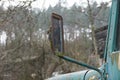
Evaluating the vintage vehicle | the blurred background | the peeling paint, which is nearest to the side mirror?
the vintage vehicle

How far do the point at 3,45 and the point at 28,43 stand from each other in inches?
36.6

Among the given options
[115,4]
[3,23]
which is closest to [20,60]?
[3,23]

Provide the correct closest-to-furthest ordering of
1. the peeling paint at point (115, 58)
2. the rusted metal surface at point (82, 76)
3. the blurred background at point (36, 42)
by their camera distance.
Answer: the peeling paint at point (115, 58) < the rusted metal surface at point (82, 76) < the blurred background at point (36, 42)

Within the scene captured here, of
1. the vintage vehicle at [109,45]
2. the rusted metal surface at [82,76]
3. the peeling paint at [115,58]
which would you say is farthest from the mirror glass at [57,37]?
the rusted metal surface at [82,76]

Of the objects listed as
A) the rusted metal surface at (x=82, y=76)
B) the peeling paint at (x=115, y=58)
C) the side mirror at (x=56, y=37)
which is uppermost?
the side mirror at (x=56, y=37)

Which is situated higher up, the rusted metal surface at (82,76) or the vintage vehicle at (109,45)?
the vintage vehicle at (109,45)

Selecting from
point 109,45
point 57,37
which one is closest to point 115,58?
point 109,45

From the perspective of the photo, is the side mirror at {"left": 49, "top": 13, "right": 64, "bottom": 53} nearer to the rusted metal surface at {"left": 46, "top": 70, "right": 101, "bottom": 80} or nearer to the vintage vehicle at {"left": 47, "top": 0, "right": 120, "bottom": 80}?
the vintage vehicle at {"left": 47, "top": 0, "right": 120, "bottom": 80}

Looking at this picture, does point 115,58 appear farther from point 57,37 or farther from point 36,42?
point 36,42

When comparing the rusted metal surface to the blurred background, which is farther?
A: the blurred background

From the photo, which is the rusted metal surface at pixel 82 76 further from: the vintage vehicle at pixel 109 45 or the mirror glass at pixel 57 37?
the mirror glass at pixel 57 37

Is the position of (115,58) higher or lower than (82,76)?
higher

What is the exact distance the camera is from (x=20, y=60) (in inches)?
492

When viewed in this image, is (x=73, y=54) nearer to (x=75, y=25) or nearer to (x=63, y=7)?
(x=75, y=25)
